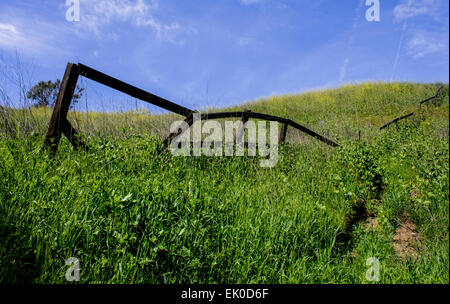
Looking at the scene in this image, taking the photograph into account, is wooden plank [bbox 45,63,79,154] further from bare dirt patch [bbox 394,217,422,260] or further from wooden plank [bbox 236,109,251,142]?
bare dirt patch [bbox 394,217,422,260]

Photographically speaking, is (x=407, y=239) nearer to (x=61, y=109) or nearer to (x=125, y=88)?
(x=125, y=88)

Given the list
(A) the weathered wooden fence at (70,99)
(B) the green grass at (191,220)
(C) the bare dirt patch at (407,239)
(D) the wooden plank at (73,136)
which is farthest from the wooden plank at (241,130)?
(C) the bare dirt patch at (407,239)

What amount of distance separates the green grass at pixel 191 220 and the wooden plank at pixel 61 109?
216mm

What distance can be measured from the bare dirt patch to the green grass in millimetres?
69

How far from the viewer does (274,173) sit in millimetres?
5129

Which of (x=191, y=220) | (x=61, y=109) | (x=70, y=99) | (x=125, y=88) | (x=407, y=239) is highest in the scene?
(x=125, y=88)

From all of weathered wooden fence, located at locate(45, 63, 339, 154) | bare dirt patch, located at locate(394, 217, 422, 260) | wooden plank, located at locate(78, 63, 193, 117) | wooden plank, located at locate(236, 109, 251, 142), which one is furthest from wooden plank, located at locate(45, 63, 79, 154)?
bare dirt patch, located at locate(394, 217, 422, 260)

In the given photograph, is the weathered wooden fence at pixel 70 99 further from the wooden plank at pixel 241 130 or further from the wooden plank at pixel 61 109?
the wooden plank at pixel 241 130

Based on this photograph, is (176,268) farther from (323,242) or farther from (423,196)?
(423,196)

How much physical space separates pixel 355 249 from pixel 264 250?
1324mm

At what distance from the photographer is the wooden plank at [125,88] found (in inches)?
157

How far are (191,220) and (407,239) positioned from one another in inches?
98.4

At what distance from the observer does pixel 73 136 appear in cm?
401

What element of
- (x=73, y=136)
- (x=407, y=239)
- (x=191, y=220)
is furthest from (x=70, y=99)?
(x=407, y=239)
